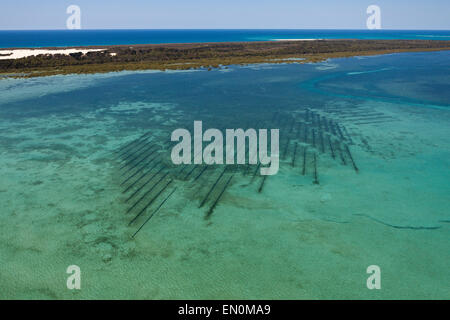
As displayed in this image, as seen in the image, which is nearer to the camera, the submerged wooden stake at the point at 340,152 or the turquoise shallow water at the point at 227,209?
the turquoise shallow water at the point at 227,209

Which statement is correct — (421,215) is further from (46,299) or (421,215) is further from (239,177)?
(46,299)

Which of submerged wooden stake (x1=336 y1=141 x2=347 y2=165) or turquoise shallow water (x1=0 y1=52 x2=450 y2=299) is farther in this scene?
submerged wooden stake (x1=336 y1=141 x2=347 y2=165)

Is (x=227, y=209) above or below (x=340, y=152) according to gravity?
below

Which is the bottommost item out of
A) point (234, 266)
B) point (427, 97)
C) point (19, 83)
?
point (234, 266)

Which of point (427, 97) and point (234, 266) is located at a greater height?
point (427, 97)

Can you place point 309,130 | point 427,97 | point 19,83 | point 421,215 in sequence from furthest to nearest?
point 19,83 < point 427,97 < point 309,130 < point 421,215

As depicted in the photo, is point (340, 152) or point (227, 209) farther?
point (340, 152)
